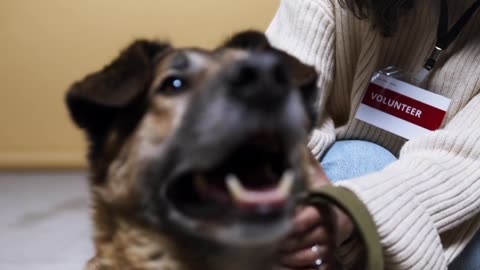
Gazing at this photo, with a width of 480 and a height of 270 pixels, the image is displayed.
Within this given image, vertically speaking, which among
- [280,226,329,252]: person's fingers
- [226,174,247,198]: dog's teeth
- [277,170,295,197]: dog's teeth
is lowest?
[280,226,329,252]: person's fingers

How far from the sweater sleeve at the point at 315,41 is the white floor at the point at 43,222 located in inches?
31.4

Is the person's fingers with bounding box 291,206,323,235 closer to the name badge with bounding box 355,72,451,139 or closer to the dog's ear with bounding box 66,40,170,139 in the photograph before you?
the dog's ear with bounding box 66,40,170,139

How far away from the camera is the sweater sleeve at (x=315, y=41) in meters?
1.31

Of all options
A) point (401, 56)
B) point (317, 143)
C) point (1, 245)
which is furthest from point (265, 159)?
point (1, 245)

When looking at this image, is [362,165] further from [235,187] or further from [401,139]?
[235,187]

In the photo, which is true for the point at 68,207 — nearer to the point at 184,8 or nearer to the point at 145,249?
the point at 184,8

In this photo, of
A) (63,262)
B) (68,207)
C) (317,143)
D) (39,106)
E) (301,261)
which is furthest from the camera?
(39,106)

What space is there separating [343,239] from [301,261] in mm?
98

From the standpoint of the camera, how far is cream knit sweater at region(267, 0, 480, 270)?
1.01m

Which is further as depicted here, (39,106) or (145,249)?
(39,106)

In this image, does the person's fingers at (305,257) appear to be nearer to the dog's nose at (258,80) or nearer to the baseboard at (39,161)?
the dog's nose at (258,80)

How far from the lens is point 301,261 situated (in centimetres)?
95

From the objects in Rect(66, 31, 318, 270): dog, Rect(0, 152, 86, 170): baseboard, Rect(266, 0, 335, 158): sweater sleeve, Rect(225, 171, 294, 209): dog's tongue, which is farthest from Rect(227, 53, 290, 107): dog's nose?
Rect(0, 152, 86, 170): baseboard

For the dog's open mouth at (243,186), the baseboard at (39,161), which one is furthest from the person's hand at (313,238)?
the baseboard at (39,161)
